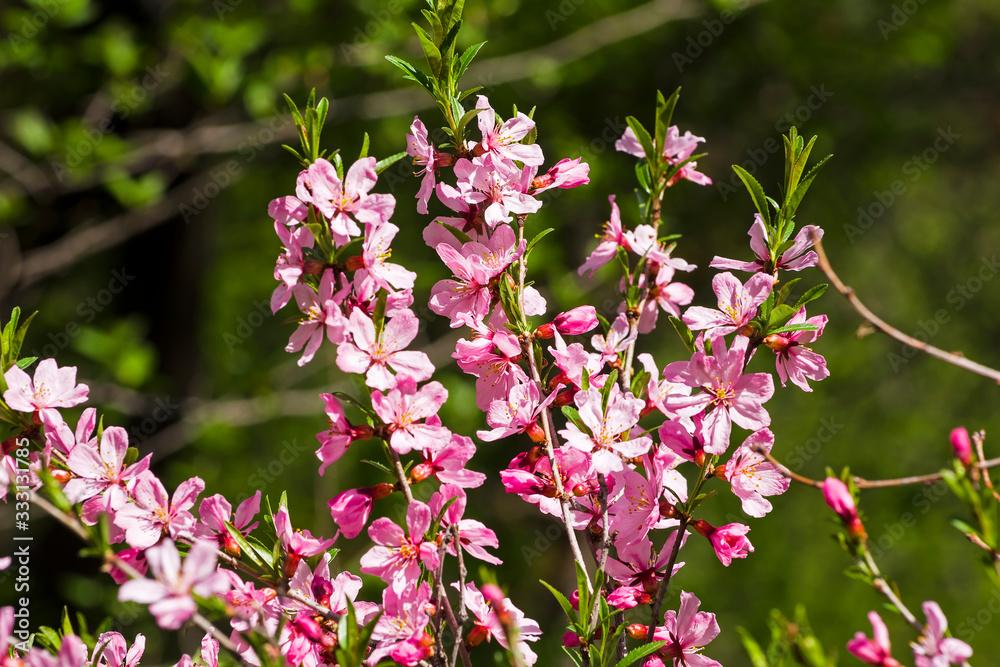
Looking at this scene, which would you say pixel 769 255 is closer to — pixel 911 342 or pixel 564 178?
pixel 911 342

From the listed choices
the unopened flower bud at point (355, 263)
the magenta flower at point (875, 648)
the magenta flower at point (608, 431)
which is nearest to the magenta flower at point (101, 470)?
the unopened flower bud at point (355, 263)

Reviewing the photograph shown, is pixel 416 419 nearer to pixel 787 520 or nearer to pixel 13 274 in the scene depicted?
pixel 13 274

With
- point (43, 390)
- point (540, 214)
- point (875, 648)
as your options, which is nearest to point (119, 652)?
point (43, 390)

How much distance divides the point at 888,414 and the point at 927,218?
2238 millimetres

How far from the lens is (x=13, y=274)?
3.23 metres

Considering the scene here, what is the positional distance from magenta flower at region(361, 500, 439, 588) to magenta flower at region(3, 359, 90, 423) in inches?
19.2

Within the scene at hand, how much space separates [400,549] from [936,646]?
0.69 m

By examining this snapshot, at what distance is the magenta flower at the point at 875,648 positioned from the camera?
2.81 feet

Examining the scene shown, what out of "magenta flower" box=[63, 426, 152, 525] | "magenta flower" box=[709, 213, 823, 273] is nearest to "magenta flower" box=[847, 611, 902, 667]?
"magenta flower" box=[709, 213, 823, 273]

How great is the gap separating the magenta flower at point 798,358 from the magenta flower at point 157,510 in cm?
91

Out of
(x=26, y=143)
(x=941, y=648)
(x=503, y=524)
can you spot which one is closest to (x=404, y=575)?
(x=941, y=648)

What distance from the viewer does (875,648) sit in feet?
2.88

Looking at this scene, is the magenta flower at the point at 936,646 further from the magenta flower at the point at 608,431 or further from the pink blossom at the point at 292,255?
the pink blossom at the point at 292,255

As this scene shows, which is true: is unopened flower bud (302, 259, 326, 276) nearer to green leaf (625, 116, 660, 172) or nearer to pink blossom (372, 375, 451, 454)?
pink blossom (372, 375, 451, 454)
